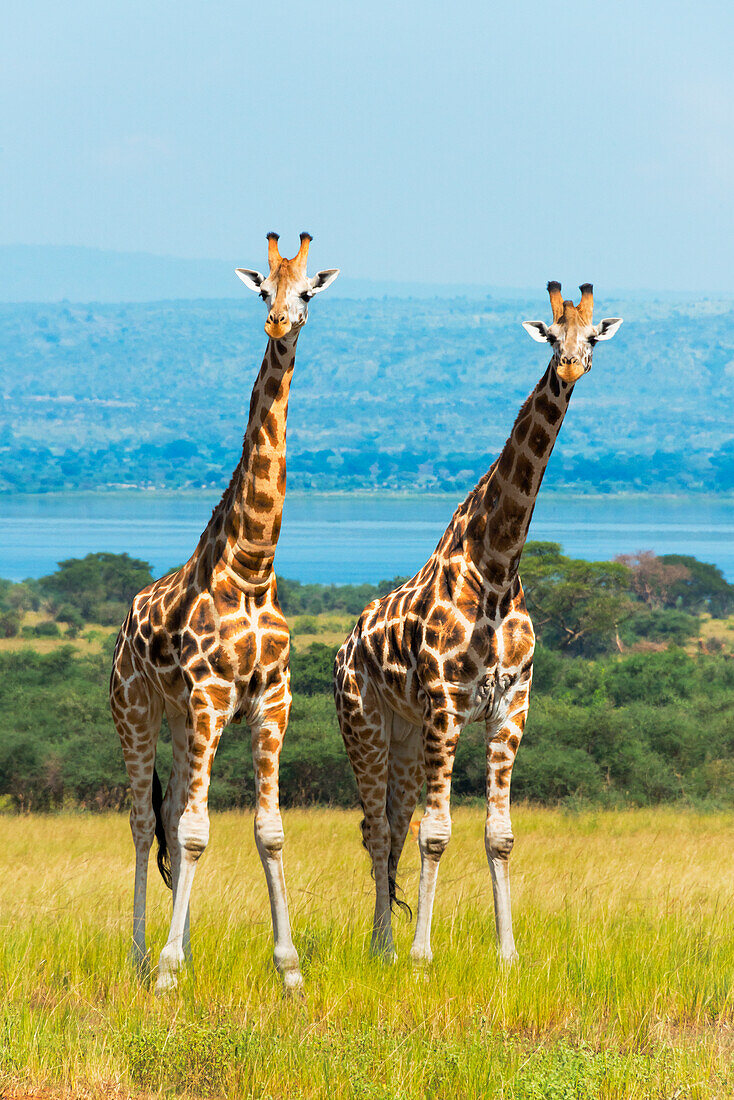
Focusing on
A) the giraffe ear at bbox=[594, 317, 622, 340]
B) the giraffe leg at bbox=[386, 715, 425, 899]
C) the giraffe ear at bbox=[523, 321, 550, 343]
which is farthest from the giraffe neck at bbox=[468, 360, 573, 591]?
the giraffe leg at bbox=[386, 715, 425, 899]

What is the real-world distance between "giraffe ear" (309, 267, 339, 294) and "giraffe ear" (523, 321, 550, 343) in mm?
1085

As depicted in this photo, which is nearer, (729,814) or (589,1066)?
(589,1066)

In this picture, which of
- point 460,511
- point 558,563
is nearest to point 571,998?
point 460,511

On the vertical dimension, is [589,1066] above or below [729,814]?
above

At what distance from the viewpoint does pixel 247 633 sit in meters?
6.82

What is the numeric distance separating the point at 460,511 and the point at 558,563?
39.0 meters

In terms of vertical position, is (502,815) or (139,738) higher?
(139,738)

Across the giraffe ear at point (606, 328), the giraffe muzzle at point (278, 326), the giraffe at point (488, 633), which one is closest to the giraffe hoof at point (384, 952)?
the giraffe at point (488, 633)

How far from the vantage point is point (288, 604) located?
2591 inches

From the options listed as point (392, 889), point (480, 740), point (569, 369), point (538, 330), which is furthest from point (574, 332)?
point (480, 740)

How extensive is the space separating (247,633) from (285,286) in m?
1.90

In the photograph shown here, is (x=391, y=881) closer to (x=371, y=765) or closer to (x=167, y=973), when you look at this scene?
(x=371, y=765)

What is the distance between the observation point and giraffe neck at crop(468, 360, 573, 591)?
704 cm

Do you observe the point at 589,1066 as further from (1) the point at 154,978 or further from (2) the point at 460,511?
(2) the point at 460,511
